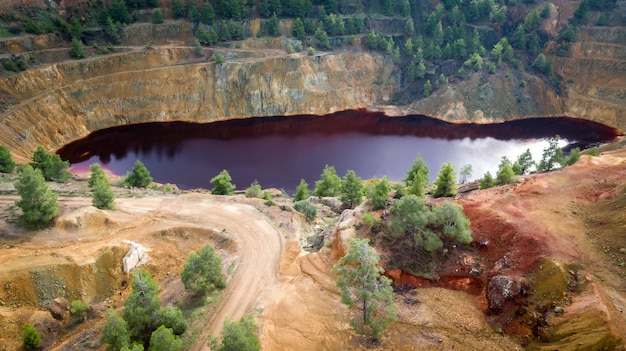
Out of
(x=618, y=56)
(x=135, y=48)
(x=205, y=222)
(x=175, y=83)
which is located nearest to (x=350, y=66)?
(x=175, y=83)

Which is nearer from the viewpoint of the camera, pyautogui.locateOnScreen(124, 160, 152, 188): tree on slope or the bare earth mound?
the bare earth mound

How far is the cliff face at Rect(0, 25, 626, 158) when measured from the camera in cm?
7700

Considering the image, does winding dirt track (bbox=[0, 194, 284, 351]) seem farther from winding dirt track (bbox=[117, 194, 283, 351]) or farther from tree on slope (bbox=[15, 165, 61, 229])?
tree on slope (bbox=[15, 165, 61, 229])

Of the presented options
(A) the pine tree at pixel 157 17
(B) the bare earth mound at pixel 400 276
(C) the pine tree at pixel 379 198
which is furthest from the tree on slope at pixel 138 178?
(A) the pine tree at pixel 157 17

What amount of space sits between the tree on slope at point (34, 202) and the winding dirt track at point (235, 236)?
9122mm

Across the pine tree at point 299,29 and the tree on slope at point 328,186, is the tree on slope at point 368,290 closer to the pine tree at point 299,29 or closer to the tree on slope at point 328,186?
the tree on slope at point 328,186

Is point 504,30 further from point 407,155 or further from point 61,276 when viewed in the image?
point 61,276

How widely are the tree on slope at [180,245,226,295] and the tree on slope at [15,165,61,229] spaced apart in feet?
47.5

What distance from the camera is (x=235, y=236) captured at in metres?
41.6

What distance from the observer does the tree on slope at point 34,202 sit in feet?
117

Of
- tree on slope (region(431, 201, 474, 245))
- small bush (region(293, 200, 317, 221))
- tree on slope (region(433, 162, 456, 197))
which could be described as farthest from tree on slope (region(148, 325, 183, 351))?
tree on slope (region(433, 162, 456, 197))

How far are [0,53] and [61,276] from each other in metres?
63.3

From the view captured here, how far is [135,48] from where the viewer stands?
87375mm

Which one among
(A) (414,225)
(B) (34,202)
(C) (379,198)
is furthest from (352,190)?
(B) (34,202)
